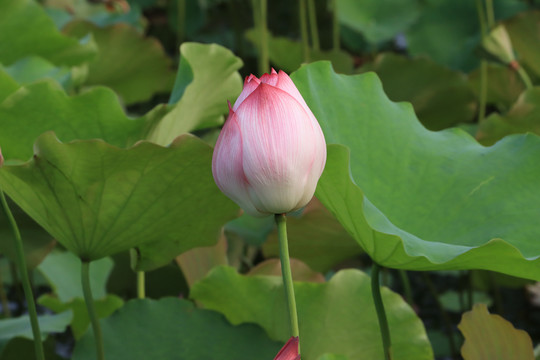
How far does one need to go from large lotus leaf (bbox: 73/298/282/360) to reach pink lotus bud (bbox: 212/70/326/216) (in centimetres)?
22

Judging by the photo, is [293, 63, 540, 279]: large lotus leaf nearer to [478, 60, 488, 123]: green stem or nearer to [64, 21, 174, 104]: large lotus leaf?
[478, 60, 488, 123]: green stem

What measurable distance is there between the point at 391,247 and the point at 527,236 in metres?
0.14

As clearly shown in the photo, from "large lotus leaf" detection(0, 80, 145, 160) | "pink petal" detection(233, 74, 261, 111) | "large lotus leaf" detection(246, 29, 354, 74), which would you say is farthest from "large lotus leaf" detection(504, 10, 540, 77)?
"pink petal" detection(233, 74, 261, 111)

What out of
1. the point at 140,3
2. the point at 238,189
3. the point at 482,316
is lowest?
the point at 140,3

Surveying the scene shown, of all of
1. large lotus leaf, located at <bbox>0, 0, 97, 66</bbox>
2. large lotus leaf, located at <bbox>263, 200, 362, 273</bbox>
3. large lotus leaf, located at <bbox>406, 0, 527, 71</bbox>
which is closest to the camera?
large lotus leaf, located at <bbox>263, 200, 362, 273</bbox>

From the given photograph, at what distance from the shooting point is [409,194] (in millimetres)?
600

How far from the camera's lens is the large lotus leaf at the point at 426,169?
0.58 m

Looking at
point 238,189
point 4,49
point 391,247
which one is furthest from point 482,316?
point 4,49

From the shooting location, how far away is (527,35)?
1.24 m

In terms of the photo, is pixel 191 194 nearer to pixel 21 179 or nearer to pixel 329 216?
pixel 21 179

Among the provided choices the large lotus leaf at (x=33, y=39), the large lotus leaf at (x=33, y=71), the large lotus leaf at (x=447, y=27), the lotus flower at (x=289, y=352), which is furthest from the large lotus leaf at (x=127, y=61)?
the lotus flower at (x=289, y=352)

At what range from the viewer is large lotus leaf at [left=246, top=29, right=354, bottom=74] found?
1167 mm

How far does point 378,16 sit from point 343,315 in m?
1.17

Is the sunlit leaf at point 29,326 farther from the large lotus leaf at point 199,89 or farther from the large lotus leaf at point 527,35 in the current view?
the large lotus leaf at point 527,35
